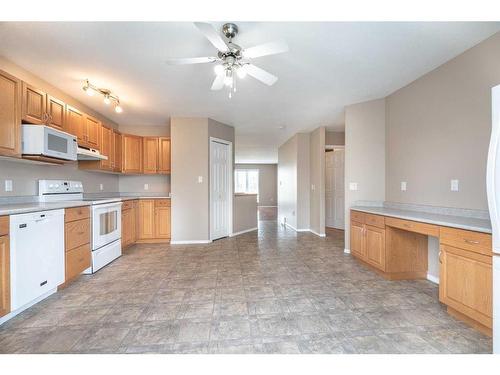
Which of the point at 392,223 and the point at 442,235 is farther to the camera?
the point at 392,223

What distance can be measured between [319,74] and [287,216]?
14.8 feet

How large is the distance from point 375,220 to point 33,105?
420 cm

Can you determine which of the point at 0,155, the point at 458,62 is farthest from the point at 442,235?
the point at 0,155

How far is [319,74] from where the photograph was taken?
2.71m

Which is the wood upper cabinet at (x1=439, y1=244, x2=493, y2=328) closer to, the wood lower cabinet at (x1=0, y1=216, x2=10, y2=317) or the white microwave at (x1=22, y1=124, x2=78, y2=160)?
the wood lower cabinet at (x1=0, y1=216, x2=10, y2=317)

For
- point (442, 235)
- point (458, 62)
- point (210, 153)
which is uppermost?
point (458, 62)

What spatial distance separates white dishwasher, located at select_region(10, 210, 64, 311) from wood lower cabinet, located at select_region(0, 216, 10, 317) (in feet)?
0.11

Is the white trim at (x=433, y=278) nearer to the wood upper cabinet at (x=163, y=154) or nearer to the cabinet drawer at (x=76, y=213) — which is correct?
the cabinet drawer at (x=76, y=213)

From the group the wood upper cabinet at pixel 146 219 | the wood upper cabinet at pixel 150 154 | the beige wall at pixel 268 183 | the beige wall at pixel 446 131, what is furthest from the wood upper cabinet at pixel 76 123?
the beige wall at pixel 268 183

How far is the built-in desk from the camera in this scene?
1675mm

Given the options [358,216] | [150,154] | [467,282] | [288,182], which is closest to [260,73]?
[358,216]

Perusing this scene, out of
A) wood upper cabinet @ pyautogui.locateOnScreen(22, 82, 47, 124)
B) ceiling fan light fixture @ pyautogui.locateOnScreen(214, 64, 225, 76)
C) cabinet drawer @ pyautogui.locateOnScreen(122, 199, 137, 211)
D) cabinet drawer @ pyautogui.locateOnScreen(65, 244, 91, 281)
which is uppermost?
ceiling fan light fixture @ pyautogui.locateOnScreen(214, 64, 225, 76)

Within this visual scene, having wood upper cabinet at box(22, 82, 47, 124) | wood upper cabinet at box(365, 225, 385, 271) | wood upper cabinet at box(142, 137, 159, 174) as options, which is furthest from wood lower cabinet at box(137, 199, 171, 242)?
wood upper cabinet at box(365, 225, 385, 271)

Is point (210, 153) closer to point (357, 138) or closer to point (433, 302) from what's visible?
point (357, 138)
